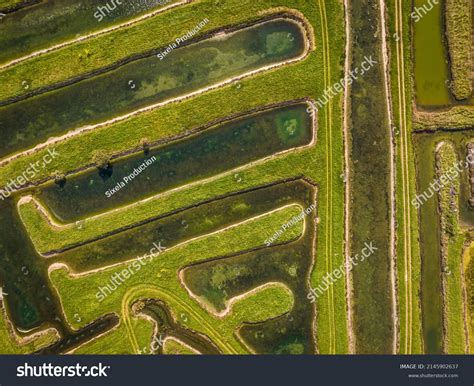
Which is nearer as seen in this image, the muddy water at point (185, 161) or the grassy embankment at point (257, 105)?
the grassy embankment at point (257, 105)

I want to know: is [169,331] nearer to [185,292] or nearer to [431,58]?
[185,292]

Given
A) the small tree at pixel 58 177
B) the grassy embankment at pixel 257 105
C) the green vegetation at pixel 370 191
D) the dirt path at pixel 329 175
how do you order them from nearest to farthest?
the small tree at pixel 58 177 < the grassy embankment at pixel 257 105 < the dirt path at pixel 329 175 < the green vegetation at pixel 370 191

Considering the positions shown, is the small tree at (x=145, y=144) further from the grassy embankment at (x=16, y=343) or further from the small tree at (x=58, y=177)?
the grassy embankment at (x=16, y=343)

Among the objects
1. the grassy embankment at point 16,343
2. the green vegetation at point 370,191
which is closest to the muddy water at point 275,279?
the green vegetation at point 370,191

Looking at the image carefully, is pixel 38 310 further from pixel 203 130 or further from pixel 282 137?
pixel 282 137

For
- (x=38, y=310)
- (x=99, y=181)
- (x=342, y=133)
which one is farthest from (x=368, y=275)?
(x=38, y=310)

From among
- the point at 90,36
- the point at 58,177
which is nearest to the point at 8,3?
the point at 90,36
